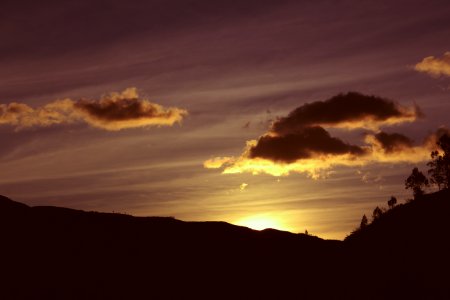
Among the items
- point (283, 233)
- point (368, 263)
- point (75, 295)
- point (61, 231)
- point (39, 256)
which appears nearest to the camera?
point (75, 295)

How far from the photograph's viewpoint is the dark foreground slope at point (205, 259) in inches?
2530

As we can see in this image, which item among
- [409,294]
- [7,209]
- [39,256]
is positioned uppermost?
[7,209]

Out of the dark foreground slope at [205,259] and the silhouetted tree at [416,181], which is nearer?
the dark foreground slope at [205,259]

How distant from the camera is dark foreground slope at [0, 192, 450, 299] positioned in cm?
6425

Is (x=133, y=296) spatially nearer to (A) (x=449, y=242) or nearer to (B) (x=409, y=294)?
(B) (x=409, y=294)

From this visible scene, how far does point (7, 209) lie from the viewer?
72.6 meters

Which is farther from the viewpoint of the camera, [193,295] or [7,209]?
[7,209]

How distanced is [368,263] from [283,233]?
14.2 m

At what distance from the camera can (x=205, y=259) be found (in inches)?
2928

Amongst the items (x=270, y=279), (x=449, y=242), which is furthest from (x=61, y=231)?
(x=449, y=242)

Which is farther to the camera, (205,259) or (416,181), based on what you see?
(416,181)

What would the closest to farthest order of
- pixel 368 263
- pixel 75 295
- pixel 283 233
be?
pixel 75 295 → pixel 368 263 → pixel 283 233

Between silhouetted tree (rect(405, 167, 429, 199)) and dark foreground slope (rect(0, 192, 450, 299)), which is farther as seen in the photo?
silhouetted tree (rect(405, 167, 429, 199))

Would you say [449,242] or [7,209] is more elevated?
[7,209]
